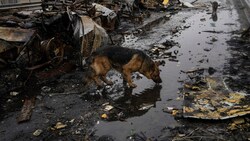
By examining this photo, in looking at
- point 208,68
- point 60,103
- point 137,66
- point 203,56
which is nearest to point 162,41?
point 203,56

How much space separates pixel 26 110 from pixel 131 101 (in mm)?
2454

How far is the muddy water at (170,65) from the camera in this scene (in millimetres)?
5871

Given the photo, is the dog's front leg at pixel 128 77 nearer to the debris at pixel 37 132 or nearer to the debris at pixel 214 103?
the debris at pixel 214 103

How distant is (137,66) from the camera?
7344 mm

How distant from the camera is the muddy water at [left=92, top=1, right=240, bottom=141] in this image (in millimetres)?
5871

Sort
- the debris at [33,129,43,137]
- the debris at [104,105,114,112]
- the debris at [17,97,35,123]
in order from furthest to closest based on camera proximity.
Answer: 1. the debris at [104,105,114,112]
2. the debris at [17,97,35,123]
3. the debris at [33,129,43,137]

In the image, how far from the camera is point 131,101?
22.9ft

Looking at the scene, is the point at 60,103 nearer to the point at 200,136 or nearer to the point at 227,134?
the point at 200,136

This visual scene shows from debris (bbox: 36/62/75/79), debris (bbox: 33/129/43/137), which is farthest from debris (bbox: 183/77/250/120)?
debris (bbox: 36/62/75/79)

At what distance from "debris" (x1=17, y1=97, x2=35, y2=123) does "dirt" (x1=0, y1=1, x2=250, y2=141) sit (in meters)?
0.11

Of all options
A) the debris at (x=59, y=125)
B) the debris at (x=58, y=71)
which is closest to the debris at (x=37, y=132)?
the debris at (x=59, y=125)

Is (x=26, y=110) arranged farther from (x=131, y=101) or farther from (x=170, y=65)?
(x=170, y=65)

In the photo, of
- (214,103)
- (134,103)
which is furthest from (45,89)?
(214,103)

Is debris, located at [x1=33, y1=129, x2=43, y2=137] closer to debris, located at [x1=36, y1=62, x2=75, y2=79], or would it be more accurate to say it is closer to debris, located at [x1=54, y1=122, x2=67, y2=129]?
debris, located at [x1=54, y1=122, x2=67, y2=129]
